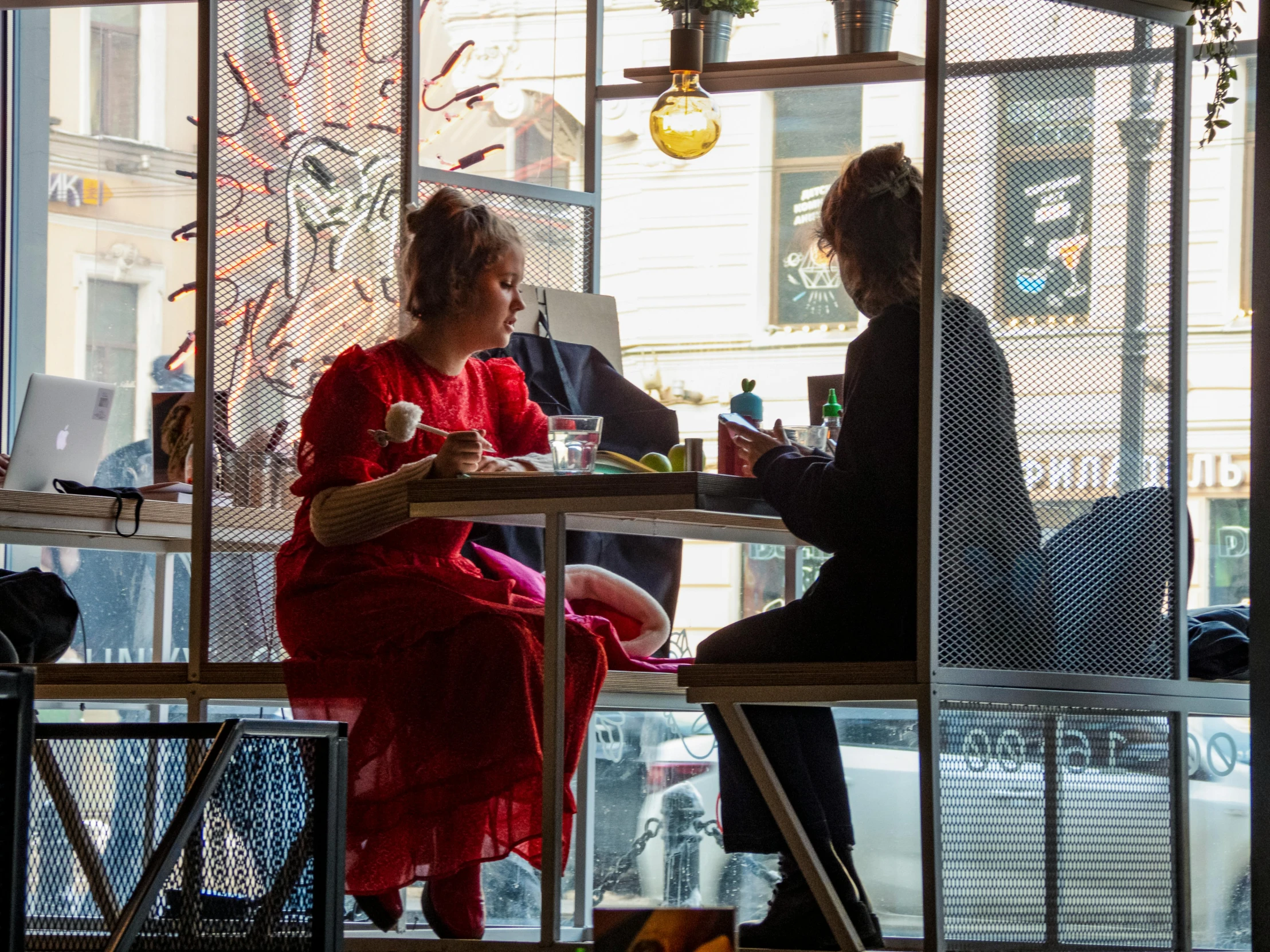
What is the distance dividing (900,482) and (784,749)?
527 millimetres

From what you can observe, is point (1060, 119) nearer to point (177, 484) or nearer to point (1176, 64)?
point (1176, 64)

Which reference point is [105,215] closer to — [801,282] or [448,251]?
[448,251]

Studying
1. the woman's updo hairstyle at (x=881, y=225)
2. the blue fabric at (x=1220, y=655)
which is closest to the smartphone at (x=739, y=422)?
the woman's updo hairstyle at (x=881, y=225)

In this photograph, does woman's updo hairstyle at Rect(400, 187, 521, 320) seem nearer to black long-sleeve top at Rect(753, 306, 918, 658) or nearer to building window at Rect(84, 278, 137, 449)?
black long-sleeve top at Rect(753, 306, 918, 658)

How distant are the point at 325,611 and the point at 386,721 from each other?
21 cm

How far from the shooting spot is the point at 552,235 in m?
3.45

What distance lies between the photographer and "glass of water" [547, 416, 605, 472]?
7.41 ft

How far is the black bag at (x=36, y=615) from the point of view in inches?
124

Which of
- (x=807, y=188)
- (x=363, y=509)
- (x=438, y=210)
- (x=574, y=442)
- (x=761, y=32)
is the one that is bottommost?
(x=363, y=509)

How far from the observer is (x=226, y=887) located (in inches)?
70.8

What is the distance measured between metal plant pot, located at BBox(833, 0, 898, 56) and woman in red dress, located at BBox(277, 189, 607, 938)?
1.27m

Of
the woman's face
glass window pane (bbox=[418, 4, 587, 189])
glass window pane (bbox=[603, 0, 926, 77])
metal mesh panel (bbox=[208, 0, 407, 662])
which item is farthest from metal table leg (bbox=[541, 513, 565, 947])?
glass window pane (bbox=[603, 0, 926, 77])

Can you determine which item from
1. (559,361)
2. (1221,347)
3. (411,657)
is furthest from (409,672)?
(1221,347)

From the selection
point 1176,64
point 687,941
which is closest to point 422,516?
point 687,941
